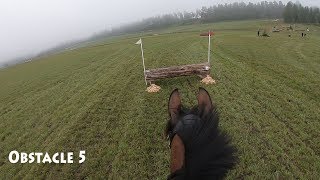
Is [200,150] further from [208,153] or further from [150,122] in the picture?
[150,122]

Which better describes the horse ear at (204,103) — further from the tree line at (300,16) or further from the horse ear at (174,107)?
the tree line at (300,16)

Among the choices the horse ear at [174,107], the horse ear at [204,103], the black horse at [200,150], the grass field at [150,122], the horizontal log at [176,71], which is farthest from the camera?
the horizontal log at [176,71]

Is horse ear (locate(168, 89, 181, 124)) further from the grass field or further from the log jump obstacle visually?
the log jump obstacle

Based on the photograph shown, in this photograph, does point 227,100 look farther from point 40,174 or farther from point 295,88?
point 40,174

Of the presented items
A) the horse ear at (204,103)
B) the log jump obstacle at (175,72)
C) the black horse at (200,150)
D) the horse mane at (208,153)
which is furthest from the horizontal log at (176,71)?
the horse mane at (208,153)

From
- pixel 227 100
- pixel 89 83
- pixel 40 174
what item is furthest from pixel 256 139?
pixel 89 83

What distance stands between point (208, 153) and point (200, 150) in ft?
0.26

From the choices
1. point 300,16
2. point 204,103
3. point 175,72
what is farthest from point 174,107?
point 300,16

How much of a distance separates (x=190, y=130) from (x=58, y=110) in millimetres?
13967

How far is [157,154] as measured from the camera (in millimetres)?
8758

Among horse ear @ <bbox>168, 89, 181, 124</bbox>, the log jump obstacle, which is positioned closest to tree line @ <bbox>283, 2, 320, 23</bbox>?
the log jump obstacle

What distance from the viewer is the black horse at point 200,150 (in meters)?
1.96

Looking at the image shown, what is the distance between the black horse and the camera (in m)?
1.96

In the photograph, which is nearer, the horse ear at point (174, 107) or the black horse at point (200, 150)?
the black horse at point (200, 150)
